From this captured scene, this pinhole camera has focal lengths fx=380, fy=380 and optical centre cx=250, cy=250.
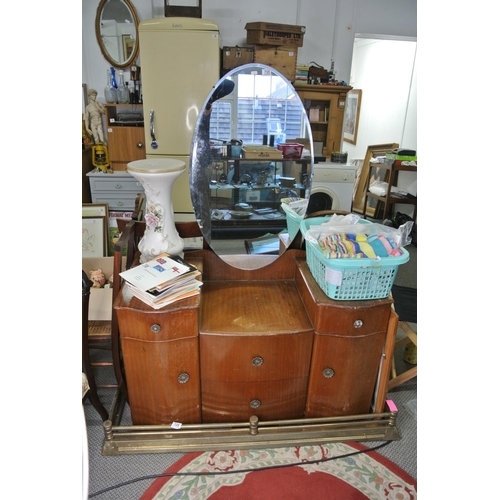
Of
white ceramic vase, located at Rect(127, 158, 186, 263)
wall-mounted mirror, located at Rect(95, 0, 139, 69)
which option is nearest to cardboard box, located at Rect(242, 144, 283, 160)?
white ceramic vase, located at Rect(127, 158, 186, 263)

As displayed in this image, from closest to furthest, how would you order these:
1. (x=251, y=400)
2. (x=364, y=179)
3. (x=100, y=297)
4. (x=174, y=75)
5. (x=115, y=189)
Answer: (x=251, y=400)
(x=100, y=297)
(x=174, y=75)
(x=115, y=189)
(x=364, y=179)

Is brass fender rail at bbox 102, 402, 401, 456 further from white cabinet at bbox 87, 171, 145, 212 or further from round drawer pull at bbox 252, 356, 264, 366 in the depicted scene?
white cabinet at bbox 87, 171, 145, 212

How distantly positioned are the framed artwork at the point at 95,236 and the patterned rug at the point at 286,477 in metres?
1.82

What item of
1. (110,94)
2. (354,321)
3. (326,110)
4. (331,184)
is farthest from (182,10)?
(354,321)

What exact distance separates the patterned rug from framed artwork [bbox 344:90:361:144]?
4.41 meters

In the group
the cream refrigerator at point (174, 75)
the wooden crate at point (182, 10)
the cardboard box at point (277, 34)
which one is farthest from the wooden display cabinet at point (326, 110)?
the wooden crate at point (182, 10)

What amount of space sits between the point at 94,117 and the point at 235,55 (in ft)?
4.14

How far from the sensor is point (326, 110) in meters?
3.34

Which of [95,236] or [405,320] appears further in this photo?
[95,236]

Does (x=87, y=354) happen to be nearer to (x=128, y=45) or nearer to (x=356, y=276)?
(x=356, y=276)

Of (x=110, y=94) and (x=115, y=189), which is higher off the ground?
(x=110, y=94)
